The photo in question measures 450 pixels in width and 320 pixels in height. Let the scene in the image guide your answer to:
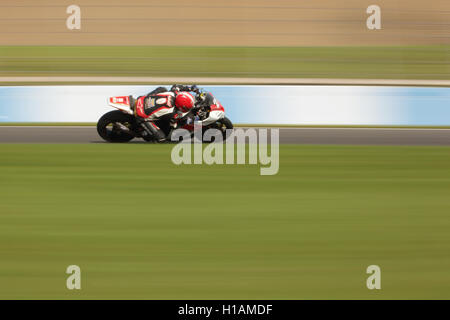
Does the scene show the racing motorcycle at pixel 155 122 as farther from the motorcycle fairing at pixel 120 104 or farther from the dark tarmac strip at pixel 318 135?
the dark tarmac strip at pixel 318 135

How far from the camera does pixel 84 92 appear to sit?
1418 cm

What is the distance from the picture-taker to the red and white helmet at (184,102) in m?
11.2

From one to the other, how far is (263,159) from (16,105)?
6.57 metres

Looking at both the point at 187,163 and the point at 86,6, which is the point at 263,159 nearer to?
the point at 187,163

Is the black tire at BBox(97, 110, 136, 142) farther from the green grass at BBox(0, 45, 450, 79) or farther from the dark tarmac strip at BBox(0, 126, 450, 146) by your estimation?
the green grass at BBox(0, 45, 450, 79)

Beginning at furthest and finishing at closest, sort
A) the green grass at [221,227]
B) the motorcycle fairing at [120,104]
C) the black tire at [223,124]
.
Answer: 1. the black tire at [223,124]
2. the motorcycle fairing at [120,104]
3. the green grass at [221,227]

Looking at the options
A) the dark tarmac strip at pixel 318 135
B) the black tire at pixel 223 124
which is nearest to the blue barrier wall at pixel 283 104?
the dark tarmac strip at pixel 318 135

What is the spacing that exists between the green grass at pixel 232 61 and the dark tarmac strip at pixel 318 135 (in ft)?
16.5

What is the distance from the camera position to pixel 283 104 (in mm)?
14320

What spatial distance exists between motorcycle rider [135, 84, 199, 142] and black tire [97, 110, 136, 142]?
213mm

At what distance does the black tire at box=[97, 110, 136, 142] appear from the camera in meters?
11.3

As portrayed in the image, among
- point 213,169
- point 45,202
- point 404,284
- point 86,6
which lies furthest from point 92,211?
point 86,6

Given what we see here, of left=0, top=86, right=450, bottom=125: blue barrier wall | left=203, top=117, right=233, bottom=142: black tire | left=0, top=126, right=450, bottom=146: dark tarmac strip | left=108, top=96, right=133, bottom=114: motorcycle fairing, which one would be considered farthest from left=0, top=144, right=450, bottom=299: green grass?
left=0, top=86, right=450, bottom=125: blue barrier wall

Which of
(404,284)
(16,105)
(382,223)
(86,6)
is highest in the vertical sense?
(86,6)
